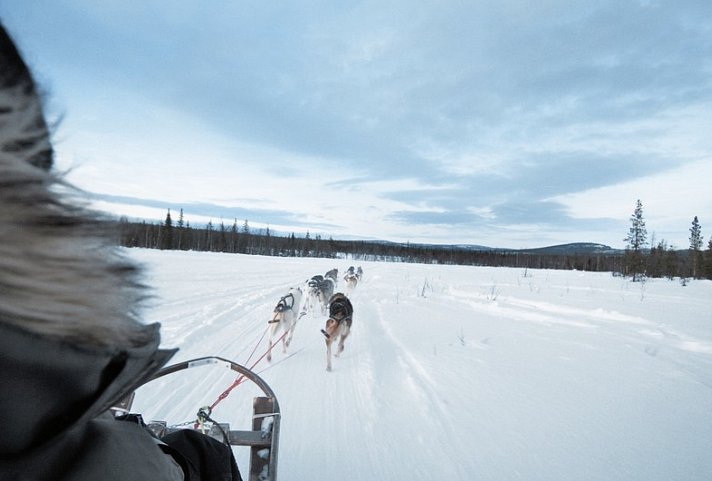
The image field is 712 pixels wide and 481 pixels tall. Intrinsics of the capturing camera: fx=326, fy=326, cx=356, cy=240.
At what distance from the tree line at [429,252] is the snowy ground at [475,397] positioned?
109 inches

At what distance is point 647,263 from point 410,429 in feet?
135

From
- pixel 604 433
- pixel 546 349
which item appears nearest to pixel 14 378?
pixel 604 433

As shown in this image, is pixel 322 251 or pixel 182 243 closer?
pixel 182 243

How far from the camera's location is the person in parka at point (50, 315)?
0.50 m

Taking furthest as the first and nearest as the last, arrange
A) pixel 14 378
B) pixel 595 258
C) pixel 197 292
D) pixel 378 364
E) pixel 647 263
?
pixel 595 258 → pixel 647 263 → pixel 197 292 → pixel 378 364 → pixel 14 378

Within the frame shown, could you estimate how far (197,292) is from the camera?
1005cm

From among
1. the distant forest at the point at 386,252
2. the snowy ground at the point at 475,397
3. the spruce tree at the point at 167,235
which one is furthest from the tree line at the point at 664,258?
the spruce tree at the point at 167,235

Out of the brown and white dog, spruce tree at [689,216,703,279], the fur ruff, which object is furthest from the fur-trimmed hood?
spruce tree at [689,216,703,279]

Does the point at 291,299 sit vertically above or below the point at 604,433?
above

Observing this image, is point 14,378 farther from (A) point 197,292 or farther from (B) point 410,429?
(A) point 197,292

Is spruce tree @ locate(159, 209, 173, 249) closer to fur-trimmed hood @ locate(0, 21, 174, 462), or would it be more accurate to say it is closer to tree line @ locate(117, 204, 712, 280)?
tree line @ locate(117, 204, 712, 280)

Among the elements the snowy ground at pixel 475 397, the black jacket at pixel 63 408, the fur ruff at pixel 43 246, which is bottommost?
the snowy ground at pixel 475 397

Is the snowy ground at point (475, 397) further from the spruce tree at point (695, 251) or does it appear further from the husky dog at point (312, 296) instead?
the spruce tree at point (695, 251)

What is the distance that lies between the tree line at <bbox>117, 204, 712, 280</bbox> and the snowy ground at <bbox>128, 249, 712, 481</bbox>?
2762mm
